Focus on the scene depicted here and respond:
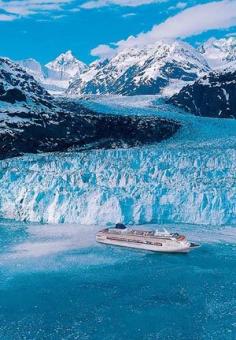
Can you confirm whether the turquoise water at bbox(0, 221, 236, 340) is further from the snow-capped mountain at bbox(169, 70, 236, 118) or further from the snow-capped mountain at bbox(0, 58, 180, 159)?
the snow-capped mountain at bbox(169, 70, 236, 118)

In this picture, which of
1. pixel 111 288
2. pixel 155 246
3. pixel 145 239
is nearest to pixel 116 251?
pixel 145 239

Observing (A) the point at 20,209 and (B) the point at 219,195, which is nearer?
(B) the point at 219,195

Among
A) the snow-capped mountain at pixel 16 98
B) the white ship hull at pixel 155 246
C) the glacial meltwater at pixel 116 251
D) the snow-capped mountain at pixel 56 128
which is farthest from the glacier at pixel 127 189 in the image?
the snow-capped mountain at pixel 16 98

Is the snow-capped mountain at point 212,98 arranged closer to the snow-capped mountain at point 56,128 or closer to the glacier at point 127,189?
the snow-capped mountain at point 56,128

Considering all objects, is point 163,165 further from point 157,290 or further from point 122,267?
point 157,290

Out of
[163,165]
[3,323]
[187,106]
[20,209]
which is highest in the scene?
[187,106]

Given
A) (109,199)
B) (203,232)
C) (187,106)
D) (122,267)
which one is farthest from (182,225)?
(187,106)

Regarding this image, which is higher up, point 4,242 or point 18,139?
point 18,139
